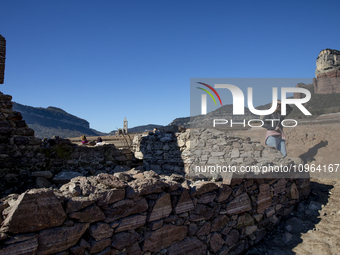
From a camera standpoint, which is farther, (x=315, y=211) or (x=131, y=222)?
(x=315, y=211)

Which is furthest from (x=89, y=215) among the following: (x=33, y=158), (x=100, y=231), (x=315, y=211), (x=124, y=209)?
(x=315, y=211)

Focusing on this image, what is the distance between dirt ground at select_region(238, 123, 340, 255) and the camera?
3474 mm

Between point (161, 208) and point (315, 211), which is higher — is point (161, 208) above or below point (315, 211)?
above

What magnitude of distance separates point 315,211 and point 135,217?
13.1 feet

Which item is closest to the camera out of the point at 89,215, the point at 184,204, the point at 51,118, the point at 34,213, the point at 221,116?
the point at 34,213

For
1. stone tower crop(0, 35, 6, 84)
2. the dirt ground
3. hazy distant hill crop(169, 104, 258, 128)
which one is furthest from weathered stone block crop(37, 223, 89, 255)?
stone tower crop(0, 35, 6, 84)

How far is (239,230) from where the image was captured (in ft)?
12.1

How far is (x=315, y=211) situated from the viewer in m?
4.50

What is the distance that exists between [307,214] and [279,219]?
2.01 ft

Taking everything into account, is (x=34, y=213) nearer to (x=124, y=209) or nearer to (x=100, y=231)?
(x=100, y=231)

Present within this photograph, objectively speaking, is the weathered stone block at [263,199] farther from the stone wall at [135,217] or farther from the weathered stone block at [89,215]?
the weathered stone block at [89,215]

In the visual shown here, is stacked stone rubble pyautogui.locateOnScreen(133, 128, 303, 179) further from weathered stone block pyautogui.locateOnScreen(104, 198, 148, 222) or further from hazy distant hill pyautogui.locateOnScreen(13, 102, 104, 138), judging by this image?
hazy distant hill pyautogui.locateOnScreen(13, 102, 104, 138)

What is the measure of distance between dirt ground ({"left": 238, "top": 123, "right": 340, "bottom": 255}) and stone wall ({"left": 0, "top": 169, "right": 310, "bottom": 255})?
0.40 m

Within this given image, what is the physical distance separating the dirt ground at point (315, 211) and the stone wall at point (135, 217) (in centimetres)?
40
